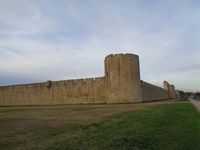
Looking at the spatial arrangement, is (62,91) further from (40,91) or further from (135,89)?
(135,89)

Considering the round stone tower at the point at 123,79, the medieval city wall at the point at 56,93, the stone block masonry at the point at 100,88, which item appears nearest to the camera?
the round stone tower at the point at 123,79

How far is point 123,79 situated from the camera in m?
27.2

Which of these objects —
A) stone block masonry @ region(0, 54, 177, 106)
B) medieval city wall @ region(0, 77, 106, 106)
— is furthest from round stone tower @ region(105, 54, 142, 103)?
medieval city wall @ region(0, 77, 106, 106)

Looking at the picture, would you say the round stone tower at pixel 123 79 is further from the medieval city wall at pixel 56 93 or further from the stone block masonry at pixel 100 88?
the medieval city wall at pixel 56 93

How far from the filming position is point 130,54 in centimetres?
2750

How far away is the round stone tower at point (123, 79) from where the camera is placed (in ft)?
88.8

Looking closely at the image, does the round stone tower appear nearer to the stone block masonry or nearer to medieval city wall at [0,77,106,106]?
the stone block masonry

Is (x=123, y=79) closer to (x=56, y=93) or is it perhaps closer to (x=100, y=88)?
(x=100, y=88)

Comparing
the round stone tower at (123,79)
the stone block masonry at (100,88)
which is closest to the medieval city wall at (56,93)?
the stone block masonry at (100,88)

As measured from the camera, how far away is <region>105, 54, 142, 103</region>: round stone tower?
88.8 feet

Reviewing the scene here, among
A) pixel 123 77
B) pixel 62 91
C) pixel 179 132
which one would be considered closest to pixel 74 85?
pixel 62 91

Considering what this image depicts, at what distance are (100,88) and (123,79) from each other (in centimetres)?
284

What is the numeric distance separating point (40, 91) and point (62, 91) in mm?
3429

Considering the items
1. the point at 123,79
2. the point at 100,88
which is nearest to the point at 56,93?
the point at 100,88
